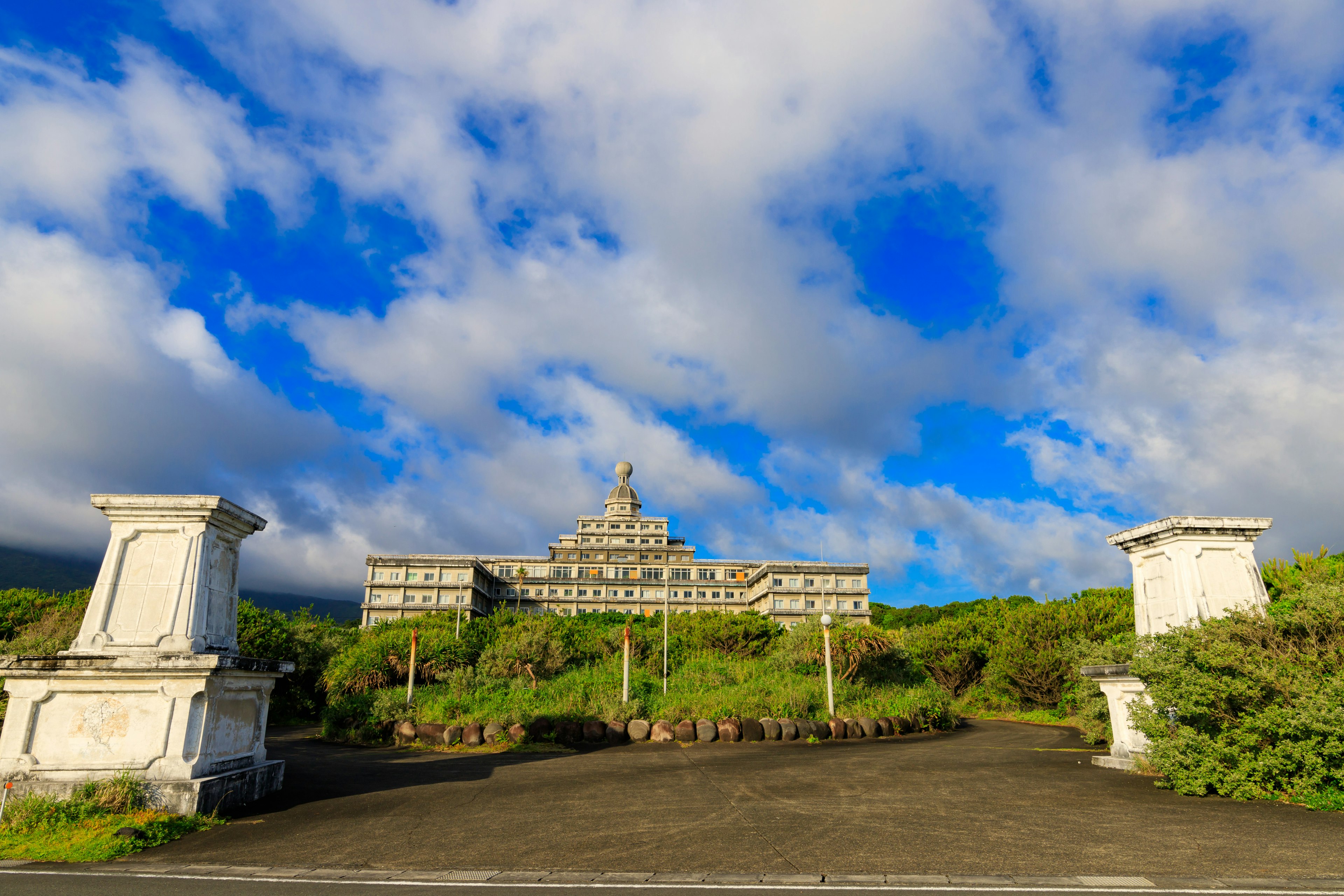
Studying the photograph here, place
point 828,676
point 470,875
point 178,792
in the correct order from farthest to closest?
point 828,676, point 178,792, point 470,875

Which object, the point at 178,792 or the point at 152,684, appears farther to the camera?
the point at 152,684

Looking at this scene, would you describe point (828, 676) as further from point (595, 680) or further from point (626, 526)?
point (626, 526)

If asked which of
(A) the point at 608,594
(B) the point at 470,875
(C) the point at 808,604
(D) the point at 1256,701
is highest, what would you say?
(A) the point at 608,594

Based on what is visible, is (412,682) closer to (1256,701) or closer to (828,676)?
(828,676)

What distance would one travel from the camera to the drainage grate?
7.28m

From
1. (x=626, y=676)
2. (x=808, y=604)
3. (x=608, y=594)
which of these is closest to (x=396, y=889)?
(x=626, y=676)

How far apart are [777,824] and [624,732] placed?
13105mm

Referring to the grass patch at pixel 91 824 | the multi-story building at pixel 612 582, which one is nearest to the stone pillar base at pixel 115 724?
the grass patch at pixel 91 824

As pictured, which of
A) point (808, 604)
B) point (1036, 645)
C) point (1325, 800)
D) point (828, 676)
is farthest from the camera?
point (808, 604)

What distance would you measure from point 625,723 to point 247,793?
12883 mm

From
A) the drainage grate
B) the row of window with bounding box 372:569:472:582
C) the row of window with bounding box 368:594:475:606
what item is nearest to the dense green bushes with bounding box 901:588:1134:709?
the drainage grate

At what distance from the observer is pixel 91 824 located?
358 inches

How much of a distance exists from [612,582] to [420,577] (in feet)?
88.2

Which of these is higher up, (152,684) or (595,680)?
(152,684)
